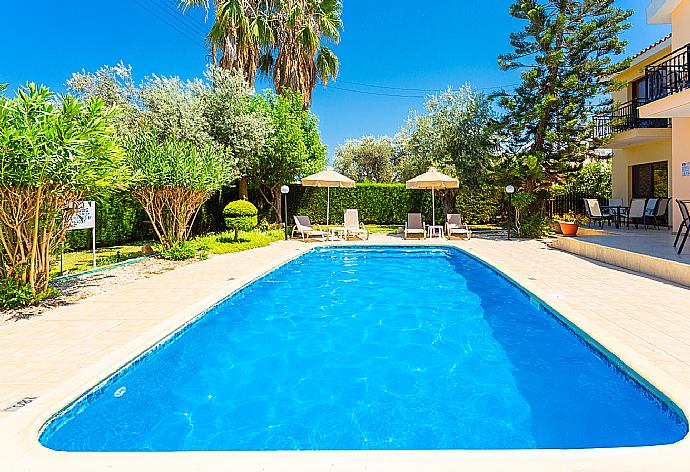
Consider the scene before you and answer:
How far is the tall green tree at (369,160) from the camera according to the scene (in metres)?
35.5

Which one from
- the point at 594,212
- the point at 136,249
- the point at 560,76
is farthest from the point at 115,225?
the point at 594,212

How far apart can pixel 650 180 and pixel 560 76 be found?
6.05 metres

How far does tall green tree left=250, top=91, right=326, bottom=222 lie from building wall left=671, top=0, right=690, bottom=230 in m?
13.5

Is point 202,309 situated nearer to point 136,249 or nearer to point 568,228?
point 136,249

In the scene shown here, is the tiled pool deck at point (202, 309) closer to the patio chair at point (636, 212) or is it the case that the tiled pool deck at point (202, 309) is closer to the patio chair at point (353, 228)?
→ the patio chair at point (353, 228)

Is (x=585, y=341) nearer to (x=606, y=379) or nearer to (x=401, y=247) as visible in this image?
(x=606, y=379)

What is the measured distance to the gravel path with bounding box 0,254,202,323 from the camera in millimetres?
6363

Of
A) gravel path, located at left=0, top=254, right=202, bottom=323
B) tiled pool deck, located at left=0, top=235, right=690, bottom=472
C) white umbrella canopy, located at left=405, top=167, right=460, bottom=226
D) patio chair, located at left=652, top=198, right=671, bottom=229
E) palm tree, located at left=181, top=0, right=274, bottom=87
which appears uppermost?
palm tree, located at left=181, top=0, right=274, bottom=87

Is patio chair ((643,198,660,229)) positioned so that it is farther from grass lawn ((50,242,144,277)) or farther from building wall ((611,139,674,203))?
grass lawn ((50,242,144,277))

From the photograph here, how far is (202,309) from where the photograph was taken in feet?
22.0

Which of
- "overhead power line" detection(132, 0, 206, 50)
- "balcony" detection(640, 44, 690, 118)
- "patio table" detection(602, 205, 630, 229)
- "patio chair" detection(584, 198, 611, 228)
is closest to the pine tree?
"patio chair" detection(584, 198, 611, 228)

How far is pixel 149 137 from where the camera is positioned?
38.4ft

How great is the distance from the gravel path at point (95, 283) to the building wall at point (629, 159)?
17739 mm

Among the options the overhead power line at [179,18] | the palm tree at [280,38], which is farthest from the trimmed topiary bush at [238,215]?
the overhead power line at [179,18]
